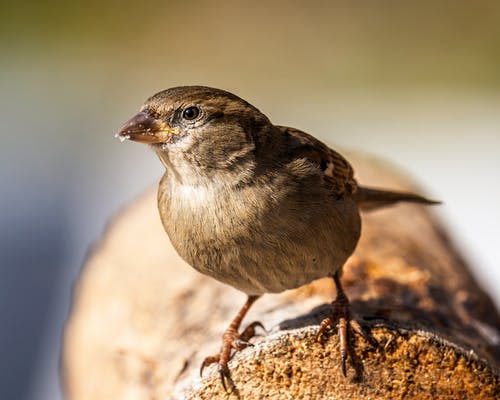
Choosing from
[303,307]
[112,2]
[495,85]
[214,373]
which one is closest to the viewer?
[214,373]

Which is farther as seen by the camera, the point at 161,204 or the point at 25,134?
the point at 25,134

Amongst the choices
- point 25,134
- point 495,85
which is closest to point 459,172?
point 495,85

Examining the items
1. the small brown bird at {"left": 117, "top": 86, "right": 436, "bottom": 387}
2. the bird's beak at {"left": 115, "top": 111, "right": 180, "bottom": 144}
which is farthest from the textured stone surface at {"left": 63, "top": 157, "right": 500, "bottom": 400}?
the bird's beak at {"left": 115, "top": 111, "right": 180, "bottom": 144}

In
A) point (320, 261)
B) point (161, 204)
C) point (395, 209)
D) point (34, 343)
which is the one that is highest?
point (161, 204)

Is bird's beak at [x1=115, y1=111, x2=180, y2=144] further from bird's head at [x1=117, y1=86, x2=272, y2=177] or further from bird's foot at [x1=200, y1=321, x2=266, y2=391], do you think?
bird's foot at [x1=200, y1=321, x2=266, y2=391]

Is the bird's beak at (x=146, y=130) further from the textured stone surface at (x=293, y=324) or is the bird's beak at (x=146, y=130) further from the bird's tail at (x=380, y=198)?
the bird's tail at (x=380, y=198)

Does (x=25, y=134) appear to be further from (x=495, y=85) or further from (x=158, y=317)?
(x=158, y=317)

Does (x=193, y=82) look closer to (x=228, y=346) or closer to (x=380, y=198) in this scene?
(x=380, y=198)

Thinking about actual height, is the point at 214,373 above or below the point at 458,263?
above

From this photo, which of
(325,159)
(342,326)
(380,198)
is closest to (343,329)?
(342,326)
